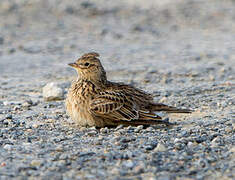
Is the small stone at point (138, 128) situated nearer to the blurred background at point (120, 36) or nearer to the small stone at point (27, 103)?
the small stone at point (27, 103)

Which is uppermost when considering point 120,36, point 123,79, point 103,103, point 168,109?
point 120,36

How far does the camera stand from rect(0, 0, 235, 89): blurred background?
49.1ft

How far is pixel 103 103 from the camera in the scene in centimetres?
868

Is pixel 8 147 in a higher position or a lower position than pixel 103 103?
lower

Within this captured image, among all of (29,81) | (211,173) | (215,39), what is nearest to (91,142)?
(211,173)

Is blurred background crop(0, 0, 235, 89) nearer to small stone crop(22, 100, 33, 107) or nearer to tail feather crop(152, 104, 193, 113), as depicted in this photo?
small stone crop(22, 100, 33, 107)

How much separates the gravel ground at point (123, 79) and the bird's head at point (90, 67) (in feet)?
2.66

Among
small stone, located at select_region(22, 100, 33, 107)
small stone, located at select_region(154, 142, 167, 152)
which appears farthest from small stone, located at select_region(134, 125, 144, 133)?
small stone, located at select_region(22, 100, 33, 107)

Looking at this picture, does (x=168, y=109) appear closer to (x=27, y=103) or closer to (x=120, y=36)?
(x=27, y=103)

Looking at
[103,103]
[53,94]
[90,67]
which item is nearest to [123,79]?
[53,94]

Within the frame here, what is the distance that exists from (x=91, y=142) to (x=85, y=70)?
1.73m

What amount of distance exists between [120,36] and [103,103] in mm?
10609

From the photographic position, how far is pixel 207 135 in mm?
8023

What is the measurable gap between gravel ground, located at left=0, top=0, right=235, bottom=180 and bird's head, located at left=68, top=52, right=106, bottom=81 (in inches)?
31.9
